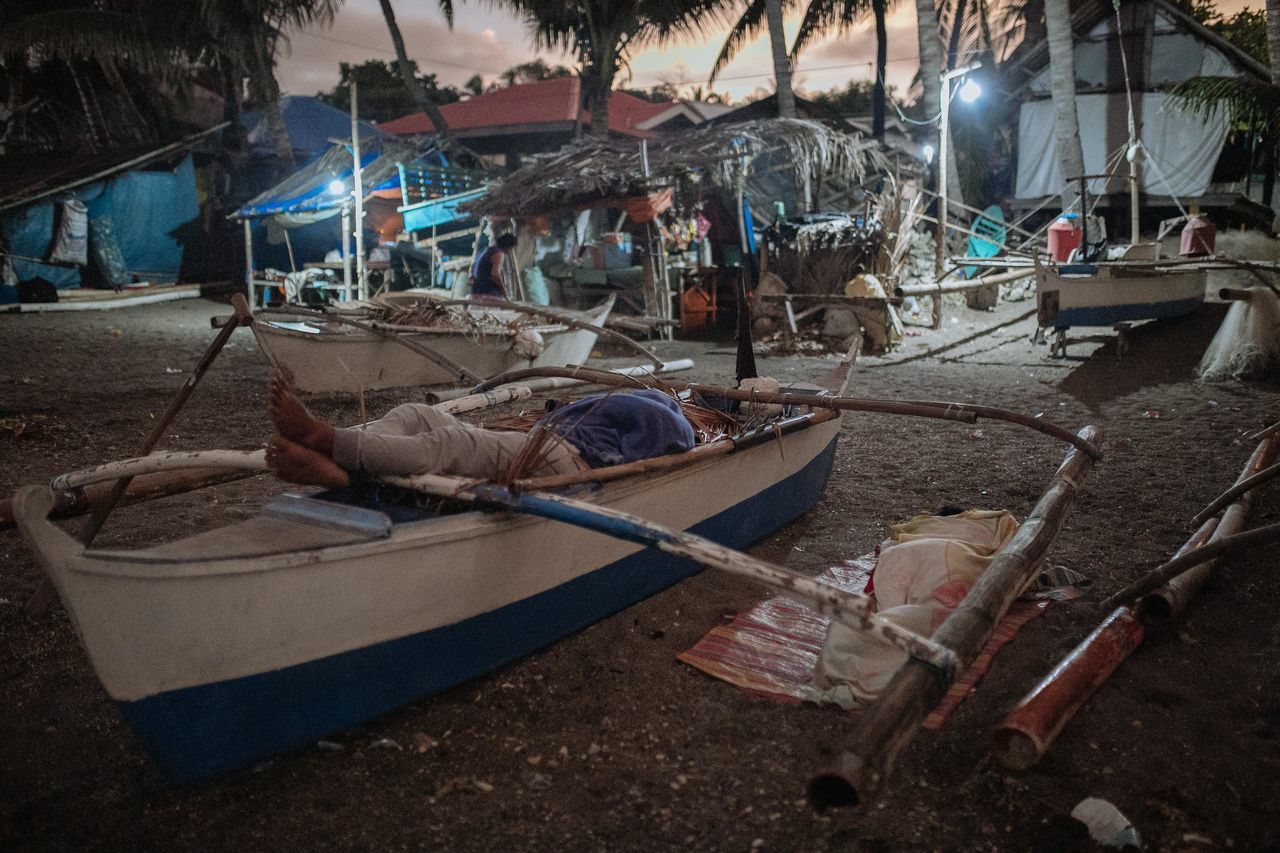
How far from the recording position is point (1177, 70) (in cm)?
1639

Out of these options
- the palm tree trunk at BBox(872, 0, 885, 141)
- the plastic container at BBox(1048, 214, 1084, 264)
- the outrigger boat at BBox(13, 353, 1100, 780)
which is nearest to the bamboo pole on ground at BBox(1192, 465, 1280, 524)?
the outrigger boat at BBox(13, 353, 1100, 780)

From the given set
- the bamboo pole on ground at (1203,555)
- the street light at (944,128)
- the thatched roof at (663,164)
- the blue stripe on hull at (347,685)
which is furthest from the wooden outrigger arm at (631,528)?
the street light at (944,128)

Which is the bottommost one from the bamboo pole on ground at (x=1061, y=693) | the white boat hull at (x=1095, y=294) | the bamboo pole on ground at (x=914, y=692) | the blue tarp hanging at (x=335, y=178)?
the bamboo pole on ground at (x=1061, y=693)

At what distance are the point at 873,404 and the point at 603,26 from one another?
15458mm

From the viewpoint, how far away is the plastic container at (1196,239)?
402 inches

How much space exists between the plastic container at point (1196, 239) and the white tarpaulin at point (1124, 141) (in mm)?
5945

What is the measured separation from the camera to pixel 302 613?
2594 millimetres

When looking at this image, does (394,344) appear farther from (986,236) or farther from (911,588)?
(986,236)

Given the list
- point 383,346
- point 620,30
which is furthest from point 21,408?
point 620,30

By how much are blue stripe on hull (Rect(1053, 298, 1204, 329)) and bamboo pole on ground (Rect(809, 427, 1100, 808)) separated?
752 cm

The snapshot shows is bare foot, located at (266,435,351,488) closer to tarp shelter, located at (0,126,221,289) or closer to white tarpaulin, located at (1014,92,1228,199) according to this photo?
→ tarp shelter, located at (0,126,221,289)

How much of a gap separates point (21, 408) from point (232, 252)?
13.8m

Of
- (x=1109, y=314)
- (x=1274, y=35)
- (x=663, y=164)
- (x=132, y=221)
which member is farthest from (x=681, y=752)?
(x=132, y=221)

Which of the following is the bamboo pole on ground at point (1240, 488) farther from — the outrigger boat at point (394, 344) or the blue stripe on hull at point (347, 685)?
the outrigger boat at point (394, 344)
